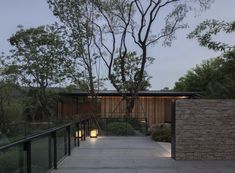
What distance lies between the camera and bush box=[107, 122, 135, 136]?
30750mm

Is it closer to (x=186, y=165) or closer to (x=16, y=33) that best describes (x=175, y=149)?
(x=186, y=165)

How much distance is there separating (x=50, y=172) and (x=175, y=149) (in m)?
4.58

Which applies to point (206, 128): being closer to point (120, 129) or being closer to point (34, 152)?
point (34, 152)

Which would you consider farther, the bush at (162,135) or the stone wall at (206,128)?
the bush at (162,135)

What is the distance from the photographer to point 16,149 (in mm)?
9086

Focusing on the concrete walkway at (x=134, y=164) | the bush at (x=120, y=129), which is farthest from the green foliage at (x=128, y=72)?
the concrete walkway at (x=134, y=164)

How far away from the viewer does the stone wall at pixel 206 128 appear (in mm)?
Answer: 15734

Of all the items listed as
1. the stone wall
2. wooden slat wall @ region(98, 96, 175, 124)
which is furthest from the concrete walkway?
wooden slat wall @ region(98, 96, 175, 124)

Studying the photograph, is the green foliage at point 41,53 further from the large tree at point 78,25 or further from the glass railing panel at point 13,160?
the glass railing panel at point 13,160

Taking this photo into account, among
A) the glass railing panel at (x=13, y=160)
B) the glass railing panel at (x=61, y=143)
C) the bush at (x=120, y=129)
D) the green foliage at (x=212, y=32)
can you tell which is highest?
the green foliage at (x=212, y=32)

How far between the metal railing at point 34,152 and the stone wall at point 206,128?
142 inches

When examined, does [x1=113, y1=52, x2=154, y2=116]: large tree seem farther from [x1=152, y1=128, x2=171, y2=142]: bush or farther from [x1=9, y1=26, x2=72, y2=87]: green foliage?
[x1=152, y1=128, x2=171, y2=142]: bush

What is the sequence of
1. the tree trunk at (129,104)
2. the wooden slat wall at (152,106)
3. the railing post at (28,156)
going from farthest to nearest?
1. the wooden slat wall at (152,106)
2. the tree trunk at (129,104)
3. the railing post at (28,156)

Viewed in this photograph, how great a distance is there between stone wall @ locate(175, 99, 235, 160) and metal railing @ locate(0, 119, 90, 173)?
3596mm
